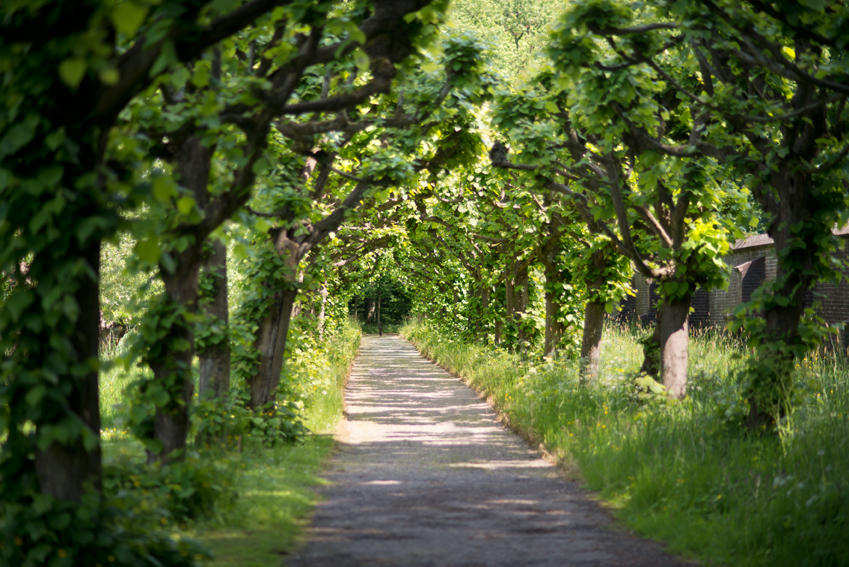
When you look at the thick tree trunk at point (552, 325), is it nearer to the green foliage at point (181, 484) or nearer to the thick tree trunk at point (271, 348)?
the thick tree trunk at point (271, 348)

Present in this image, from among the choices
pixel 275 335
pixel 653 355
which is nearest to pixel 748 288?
pixel 653 355

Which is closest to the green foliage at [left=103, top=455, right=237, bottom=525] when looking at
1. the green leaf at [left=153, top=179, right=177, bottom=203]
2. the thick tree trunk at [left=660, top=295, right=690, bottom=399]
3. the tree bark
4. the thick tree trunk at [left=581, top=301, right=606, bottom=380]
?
the green leaf at [left=153, top=179, right=177, bottom=203]

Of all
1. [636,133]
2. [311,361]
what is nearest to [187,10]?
[636,133]

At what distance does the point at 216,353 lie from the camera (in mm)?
7969

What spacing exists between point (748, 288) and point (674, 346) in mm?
13306

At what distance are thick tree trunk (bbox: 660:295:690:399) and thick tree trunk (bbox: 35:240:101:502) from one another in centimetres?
736

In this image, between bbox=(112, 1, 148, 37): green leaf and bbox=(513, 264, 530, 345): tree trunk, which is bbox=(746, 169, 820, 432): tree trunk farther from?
bbox=(513, 264, 530, 345): tree trunk

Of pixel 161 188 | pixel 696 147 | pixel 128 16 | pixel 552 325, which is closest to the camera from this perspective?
pixel 128 16

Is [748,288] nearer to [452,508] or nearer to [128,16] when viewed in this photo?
[452,508]

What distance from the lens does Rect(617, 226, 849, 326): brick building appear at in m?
15.3

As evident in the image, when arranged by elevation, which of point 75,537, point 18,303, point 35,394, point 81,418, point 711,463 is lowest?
Answer: point 711,463

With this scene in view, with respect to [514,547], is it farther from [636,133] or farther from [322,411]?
[322,411]

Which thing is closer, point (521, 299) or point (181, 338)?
point (181, 338)

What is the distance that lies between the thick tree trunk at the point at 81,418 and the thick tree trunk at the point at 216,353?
3973mm
